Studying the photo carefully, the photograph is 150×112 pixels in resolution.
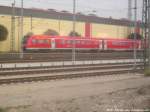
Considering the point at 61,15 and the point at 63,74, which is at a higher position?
the point at 61,15

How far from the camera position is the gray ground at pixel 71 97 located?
37.2 ft

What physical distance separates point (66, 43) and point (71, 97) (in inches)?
1238

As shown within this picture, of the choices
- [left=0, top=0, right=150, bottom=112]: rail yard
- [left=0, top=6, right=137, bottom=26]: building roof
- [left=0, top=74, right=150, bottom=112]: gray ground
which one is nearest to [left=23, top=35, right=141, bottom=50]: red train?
[left=0, top=0, right=150, bottom=112]: rail yard

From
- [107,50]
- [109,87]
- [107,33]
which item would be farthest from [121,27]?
[109,87]

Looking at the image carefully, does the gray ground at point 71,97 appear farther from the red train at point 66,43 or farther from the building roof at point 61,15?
the building roof at point 61,15

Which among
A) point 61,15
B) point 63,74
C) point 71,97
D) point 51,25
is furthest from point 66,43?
point 71,97

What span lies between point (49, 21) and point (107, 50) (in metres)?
10.5

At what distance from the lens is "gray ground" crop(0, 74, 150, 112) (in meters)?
11.3

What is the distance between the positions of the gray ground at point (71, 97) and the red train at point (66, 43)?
960 inches

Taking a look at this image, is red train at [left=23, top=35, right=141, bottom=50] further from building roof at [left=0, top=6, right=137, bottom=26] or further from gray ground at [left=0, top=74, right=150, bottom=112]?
gray ground at [left=0, top=74, right=150, bottom=112]

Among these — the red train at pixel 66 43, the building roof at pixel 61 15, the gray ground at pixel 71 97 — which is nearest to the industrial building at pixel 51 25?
the building roof at pixel 61 15

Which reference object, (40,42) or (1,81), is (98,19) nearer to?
(40,42)

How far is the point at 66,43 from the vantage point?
4503cm

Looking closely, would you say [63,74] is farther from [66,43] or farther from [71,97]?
[66,43]
